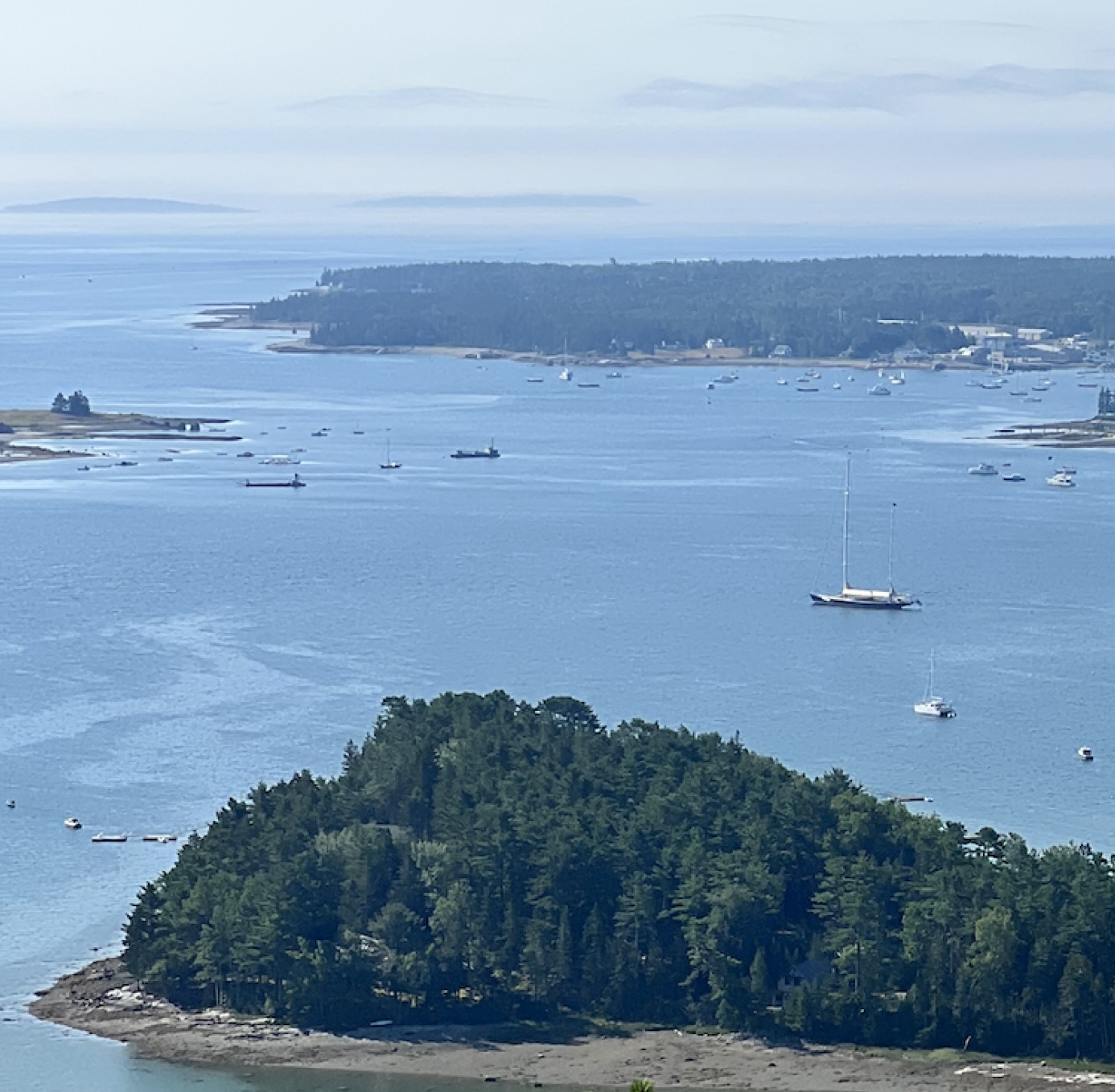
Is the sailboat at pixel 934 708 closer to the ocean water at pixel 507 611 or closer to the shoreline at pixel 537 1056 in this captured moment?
the ocean water at pixel 507 611

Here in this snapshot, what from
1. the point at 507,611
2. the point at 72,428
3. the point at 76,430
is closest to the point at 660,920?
the point at 507,611

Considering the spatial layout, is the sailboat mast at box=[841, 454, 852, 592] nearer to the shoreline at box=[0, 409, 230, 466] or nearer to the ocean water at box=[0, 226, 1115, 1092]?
the ocean water at box=[0, 226, 1115, 1092]

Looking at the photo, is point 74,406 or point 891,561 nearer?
point 891,561

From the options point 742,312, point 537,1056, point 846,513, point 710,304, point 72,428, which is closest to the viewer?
point 537,1056

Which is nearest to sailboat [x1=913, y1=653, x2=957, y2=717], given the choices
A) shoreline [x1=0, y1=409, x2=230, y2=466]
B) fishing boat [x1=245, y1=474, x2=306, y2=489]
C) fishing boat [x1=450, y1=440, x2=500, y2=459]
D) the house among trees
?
fishing boat [x1=245, y1=474, x2=306, y2=489]

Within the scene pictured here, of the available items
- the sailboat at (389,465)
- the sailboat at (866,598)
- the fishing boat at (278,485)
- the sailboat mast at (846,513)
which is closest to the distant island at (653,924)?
the sailboat at (866,598)

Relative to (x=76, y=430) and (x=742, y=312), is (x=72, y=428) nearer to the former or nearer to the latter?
(x=76, y=430)
